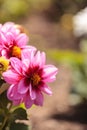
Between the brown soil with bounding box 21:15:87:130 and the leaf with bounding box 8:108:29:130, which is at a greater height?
the brown soil with bounding box 21:15:87:130

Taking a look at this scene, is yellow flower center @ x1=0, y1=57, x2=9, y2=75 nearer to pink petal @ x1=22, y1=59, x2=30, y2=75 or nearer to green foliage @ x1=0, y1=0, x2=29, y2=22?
pink petal @ x1=22, y1=59, x2=30, y2=75

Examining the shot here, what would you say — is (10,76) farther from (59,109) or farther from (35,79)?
(59,109)

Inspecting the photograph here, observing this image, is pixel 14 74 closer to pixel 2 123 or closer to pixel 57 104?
pixel 2 123

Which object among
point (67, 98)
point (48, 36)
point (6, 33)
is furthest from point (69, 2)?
point (6, 33)

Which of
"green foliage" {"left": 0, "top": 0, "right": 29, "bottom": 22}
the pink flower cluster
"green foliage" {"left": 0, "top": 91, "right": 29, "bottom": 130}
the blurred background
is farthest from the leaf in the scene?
"green foliage" {"left": 0, "top": 0, "right": 29, "bottom": 22}

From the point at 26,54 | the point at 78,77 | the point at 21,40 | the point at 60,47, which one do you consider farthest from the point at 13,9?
the point at 26,54
